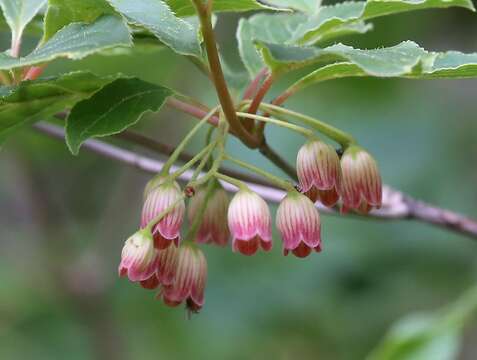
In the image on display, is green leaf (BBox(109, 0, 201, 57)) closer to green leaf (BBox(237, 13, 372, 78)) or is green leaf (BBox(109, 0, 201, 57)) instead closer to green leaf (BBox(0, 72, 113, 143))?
green leaf (BBox(0, 72, 113, 143))

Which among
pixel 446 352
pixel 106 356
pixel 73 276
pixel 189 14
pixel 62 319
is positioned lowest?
pixel 62 319

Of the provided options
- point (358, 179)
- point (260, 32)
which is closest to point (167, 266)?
point (358, 179)

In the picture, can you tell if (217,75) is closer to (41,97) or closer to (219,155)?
(219,155)

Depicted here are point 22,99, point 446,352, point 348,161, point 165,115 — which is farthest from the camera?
point 165,115

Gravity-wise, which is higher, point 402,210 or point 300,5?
point 300,5

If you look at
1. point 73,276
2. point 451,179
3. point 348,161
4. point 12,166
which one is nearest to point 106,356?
point 73,276

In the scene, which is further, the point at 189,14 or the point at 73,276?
the point at 73,276

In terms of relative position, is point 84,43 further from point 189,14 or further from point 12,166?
point 12,166
